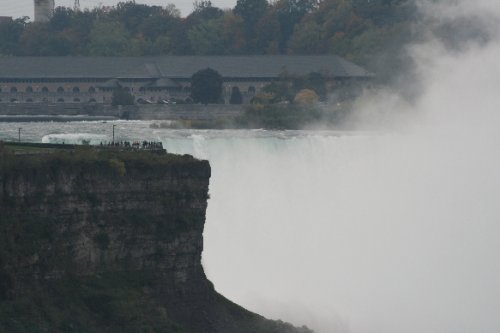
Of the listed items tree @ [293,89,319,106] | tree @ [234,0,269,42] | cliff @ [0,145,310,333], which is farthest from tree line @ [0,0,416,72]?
cliff @ [0,145,310,333]

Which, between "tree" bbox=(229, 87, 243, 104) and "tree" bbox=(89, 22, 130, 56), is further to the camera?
"tree" bbox=(89, 22, 130, 56)

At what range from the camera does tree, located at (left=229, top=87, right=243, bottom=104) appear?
150788mm

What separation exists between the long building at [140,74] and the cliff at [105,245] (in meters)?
104

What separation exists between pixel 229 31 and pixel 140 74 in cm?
2417

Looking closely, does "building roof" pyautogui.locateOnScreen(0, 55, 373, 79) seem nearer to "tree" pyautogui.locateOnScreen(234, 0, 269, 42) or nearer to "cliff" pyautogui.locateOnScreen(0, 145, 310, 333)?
"tree" pyautogui.locateOnScreen(234, 0, 269, 42)

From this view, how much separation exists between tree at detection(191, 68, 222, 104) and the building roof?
9.16 metres

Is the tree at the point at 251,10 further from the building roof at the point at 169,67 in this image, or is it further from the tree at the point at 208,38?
the building roof at the point at 169,67

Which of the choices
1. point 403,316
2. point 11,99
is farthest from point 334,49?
point 403,316

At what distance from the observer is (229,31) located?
18512cm

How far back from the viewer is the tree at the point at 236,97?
15079cm

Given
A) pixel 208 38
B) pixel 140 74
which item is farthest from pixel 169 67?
pixel 208 38

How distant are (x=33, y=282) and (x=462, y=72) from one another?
258 feet

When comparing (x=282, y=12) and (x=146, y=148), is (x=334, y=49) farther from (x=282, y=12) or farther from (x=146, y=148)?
(x=146, y=148)

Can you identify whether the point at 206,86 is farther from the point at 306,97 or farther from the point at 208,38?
the point at 208,38
